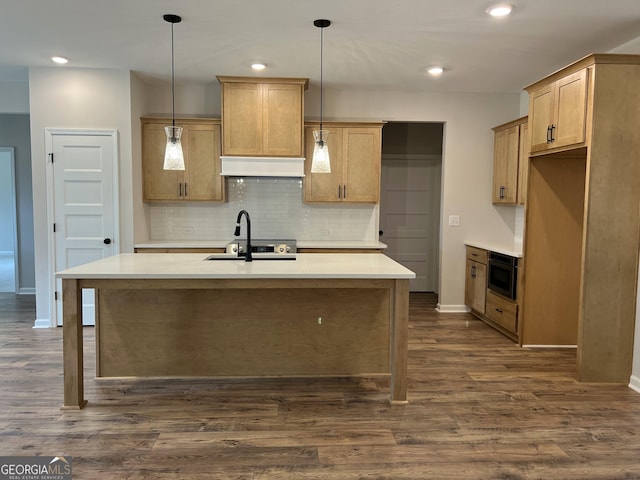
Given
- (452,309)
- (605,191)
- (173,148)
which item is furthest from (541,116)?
(173,148)

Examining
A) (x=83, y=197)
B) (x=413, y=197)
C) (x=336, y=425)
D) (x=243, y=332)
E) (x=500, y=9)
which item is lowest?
(x=336, y=425)

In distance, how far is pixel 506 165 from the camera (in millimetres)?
5098

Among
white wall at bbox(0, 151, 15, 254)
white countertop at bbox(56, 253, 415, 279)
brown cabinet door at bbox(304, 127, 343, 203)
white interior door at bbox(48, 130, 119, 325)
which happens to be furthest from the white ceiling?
white wall at bbox(0, 151, 15, 254)

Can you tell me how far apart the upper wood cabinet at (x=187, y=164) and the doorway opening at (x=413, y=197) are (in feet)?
8.81

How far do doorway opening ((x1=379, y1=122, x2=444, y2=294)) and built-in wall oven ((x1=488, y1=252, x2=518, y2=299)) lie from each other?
1.75 metres

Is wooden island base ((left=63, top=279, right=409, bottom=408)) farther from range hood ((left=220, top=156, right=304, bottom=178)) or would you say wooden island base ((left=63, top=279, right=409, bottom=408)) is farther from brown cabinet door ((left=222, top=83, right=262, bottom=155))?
brown cabinet door ((left=222, top=83, right=262, bottom=155))

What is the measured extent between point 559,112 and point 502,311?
80.7 inches

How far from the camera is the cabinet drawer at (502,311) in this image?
14.3 ft

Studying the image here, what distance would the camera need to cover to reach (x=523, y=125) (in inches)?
184

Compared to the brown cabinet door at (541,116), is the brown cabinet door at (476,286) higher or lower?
lower

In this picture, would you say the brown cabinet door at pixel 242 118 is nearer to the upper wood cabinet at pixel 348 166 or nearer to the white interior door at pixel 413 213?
the upper wood cabinet at pixel 348 166

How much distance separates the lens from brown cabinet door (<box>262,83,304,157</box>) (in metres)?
4.84

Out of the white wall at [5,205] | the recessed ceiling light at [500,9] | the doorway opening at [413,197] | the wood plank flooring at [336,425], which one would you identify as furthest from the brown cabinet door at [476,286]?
the white wall at [5,205]

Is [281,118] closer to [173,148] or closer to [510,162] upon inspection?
[173,148]
